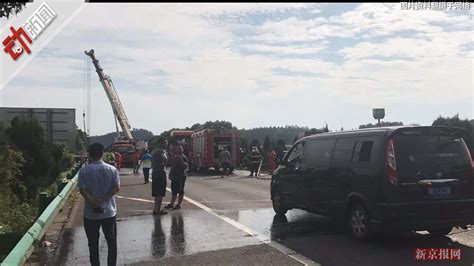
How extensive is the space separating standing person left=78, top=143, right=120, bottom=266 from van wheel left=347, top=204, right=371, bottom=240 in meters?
3.92

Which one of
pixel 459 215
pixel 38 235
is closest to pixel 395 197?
pixel 459 215

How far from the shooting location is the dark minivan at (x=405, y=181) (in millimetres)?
7543

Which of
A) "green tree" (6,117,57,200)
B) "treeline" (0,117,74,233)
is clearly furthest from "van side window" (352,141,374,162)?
"green tree" (6,117,57,200)

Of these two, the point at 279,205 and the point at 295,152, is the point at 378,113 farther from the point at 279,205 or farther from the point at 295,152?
the point at 279,205

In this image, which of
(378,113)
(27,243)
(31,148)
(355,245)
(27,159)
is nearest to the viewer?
(27,243)

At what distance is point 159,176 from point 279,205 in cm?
297

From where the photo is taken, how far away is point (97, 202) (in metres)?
6.34

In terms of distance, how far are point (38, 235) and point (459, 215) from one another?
20.7ft

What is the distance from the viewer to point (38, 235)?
7.17m

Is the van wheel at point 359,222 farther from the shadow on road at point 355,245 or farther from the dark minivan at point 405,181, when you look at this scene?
the shadow on road at point 355,245

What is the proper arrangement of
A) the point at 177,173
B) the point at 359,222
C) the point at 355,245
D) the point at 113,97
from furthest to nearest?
the point at 113,97, the point at 177,173, the point at 359,222, the point at 355,245

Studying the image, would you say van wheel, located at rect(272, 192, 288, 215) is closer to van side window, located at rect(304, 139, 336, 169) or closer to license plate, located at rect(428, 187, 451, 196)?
van side window, located at rect(304, 139, 336, 169)

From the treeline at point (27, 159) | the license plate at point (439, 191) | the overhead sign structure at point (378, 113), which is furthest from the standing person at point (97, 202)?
the overhead sign structure at point (378, 113)

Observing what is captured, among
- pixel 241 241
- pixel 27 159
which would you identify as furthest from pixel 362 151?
pixel 27 159
